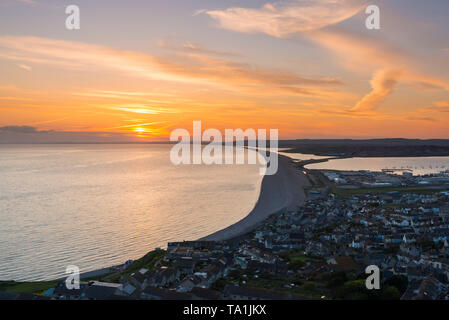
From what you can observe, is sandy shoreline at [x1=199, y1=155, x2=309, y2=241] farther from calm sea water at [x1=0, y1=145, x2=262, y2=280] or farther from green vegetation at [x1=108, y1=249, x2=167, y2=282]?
green vegetation at [x1=108, y1=249, x2=167, y2=282]

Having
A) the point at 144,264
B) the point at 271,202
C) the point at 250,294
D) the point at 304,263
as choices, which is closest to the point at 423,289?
the point at 304,263

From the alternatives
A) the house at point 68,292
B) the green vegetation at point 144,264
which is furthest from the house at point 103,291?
the green vegetation at point 144,264

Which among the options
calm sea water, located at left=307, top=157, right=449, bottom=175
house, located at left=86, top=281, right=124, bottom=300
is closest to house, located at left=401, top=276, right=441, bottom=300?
house, located at left=86, top=281, right=124, bottom=300

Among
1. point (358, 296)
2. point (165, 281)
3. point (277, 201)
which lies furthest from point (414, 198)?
point (165, 281)

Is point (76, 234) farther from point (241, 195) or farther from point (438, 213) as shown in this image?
point (438, 213)

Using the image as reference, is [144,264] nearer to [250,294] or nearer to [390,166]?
[250,294]
